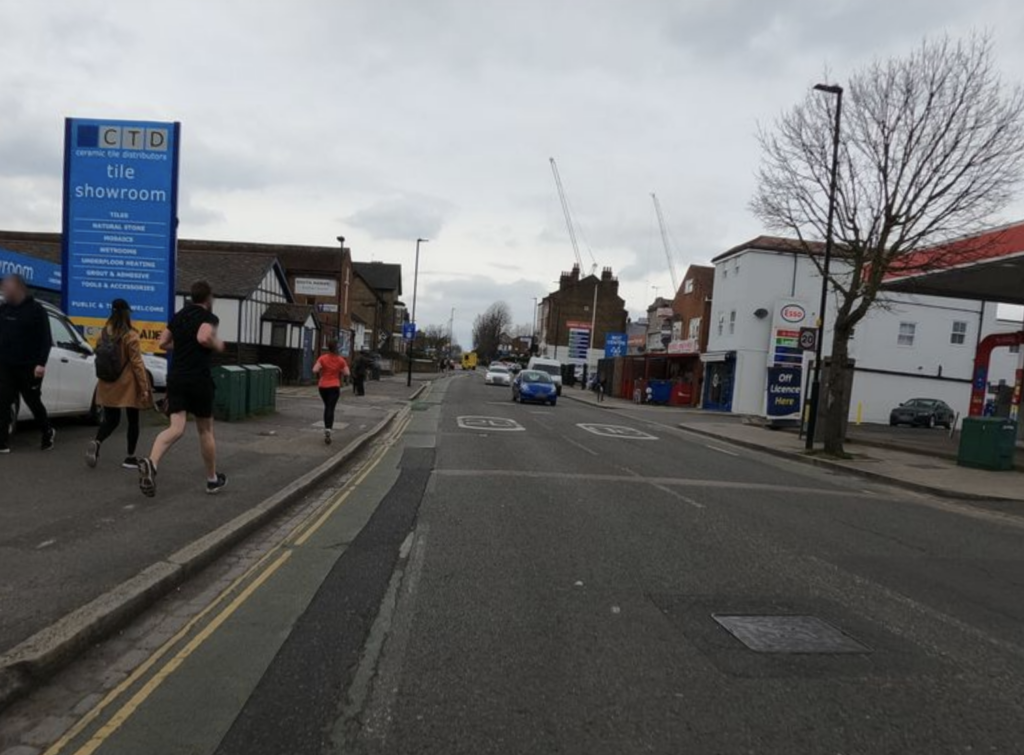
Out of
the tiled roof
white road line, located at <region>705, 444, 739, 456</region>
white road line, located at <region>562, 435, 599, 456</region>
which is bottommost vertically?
white road line, located at <region>705, 444, 739, 456</region>

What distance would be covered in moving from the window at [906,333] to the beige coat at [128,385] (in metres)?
38.0

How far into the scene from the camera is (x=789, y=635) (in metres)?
4.69

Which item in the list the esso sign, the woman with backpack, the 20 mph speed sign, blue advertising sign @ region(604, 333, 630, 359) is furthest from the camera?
blue advertising sign @ region(604, 333, 630, 359)

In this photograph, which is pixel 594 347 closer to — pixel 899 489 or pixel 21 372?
pixel 899 489

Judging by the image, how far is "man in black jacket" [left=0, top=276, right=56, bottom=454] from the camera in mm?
7984

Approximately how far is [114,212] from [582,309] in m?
77.9

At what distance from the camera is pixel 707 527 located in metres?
7.84

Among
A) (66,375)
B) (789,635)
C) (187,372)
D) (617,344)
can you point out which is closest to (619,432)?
(66,375)

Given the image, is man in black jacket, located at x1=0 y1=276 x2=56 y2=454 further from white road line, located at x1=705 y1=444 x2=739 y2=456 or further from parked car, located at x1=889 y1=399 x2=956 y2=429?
parked car, located at x1=889 y1=399 x2=956 y2=429

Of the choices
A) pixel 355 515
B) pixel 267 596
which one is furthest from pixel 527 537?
pixel 267 596

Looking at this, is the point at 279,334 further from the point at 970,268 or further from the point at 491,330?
the point at 491,330

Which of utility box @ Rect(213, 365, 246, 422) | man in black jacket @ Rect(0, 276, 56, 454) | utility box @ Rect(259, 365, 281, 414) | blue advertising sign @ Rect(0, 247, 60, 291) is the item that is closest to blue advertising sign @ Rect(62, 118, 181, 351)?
utility box @ Rect(213, 365, 246, 422)

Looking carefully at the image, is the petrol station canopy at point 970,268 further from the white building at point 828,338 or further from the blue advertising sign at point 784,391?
the white building at point 828,338

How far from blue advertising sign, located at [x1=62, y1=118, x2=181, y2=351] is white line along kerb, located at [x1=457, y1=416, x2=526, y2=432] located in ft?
26.1
